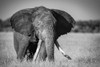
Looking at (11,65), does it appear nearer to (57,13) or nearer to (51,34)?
(51,34)

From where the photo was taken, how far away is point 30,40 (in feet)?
36.5

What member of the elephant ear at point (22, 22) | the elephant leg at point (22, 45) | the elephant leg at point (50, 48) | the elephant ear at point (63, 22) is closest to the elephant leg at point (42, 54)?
the elephant leg at point (22, 45)

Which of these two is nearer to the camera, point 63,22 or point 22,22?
point 22,22

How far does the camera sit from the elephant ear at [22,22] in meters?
11.2

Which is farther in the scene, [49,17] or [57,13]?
[57,13]

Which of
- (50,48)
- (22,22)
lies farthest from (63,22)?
(50,48)

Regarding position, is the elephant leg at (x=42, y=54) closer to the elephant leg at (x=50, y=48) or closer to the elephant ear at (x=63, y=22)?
the elephant leg at (x=50, y=48)

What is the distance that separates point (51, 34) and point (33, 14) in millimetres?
1365

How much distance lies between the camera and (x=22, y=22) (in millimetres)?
11609

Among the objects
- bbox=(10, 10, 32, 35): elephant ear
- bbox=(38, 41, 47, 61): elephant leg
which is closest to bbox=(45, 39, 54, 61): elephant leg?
bbox=(38, 41, 47, 61): elephant leg

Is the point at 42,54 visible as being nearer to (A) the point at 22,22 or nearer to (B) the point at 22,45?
(B) the point at 22,45

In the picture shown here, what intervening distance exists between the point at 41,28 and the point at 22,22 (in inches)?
49.7

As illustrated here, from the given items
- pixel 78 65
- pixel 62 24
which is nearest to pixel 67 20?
pixel 62 24

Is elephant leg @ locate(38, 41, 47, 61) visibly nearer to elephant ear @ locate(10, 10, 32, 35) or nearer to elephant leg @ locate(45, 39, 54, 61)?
elephant ear @ locate(10, 10, 32, 35)
